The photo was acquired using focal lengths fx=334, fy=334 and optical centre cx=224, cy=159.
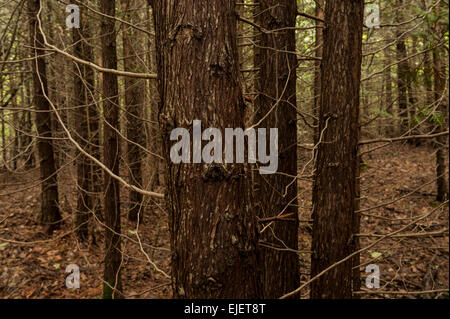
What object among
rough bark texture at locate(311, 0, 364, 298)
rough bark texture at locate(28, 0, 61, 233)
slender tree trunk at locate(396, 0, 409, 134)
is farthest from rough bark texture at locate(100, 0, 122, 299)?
slender tree trunk at locate(396, 0, 409, 134)

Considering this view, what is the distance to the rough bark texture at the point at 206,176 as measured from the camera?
1657 mm

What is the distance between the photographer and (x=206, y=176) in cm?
167

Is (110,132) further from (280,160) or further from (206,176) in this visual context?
(206,176)

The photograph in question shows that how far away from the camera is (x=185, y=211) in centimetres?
170

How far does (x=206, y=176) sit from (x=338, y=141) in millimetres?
1995

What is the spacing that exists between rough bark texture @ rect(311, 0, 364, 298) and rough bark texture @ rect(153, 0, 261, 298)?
1.77 metres

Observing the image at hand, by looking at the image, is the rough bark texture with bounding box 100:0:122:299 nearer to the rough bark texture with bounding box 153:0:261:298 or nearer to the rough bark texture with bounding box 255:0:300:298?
the rough bark texture with bounding box 255:0:300:298

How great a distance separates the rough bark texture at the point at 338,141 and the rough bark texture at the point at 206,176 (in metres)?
1.77

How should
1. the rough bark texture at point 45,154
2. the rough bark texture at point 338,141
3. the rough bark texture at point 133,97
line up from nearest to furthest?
the rough bark texture at point 338,141
the rough bark texture at point 133,97
the rough bark texture at point 45,154

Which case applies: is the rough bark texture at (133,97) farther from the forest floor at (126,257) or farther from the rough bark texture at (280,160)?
the rough bark texture at (280,160)

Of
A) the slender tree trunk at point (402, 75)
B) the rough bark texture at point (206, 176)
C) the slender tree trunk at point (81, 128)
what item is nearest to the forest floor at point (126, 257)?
the slender tree trunk at point (81, 128)

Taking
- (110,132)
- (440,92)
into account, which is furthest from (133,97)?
(440,92)

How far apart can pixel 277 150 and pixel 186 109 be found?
9.47 feet

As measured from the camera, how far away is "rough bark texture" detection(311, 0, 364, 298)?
3191mm
